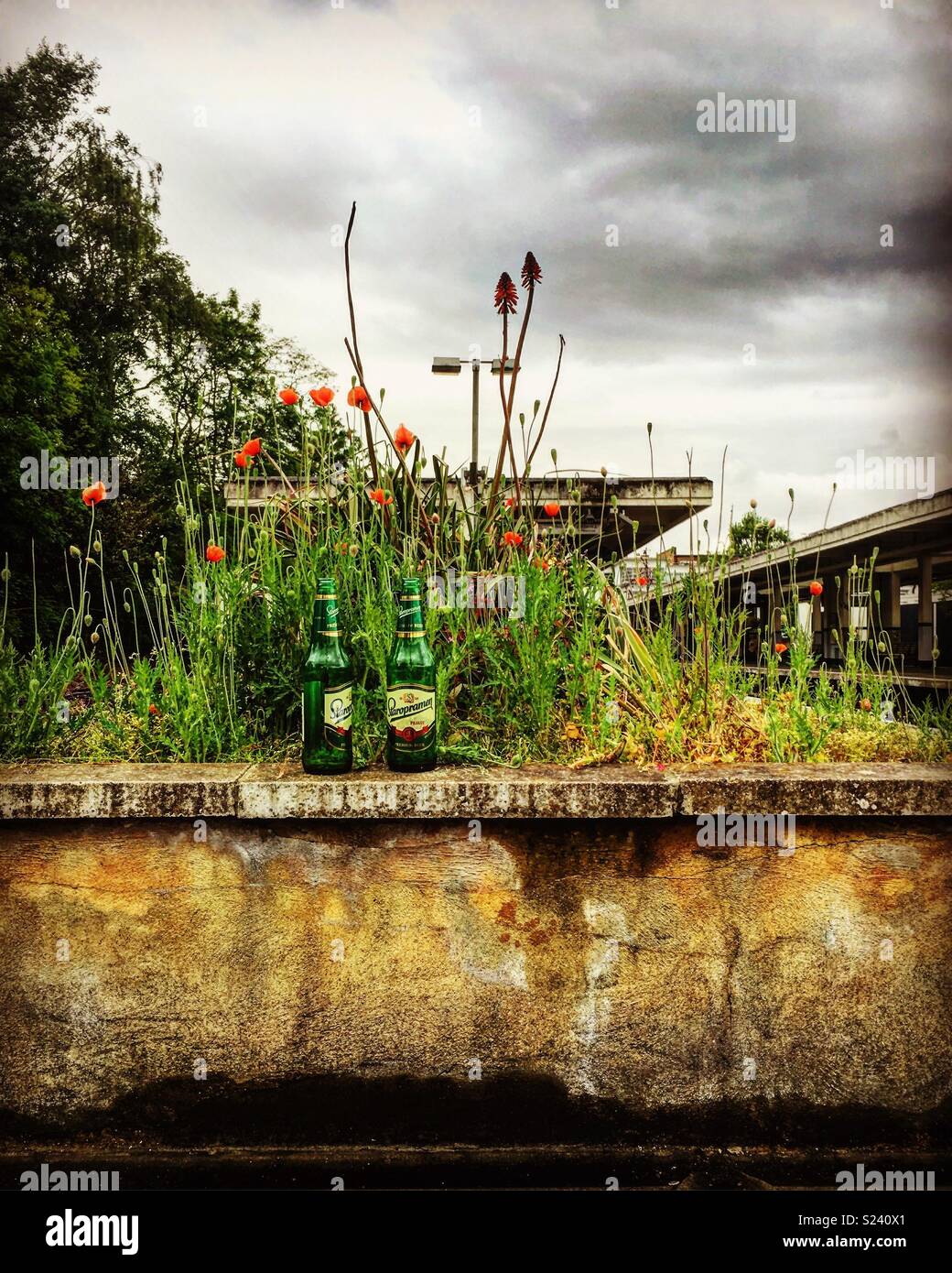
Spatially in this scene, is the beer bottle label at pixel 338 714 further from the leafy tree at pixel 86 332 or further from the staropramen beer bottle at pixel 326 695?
the leafy tree at pixel 86 332

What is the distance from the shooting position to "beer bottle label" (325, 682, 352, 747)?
216cm

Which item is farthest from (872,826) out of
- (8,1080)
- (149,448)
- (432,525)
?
(149,448)

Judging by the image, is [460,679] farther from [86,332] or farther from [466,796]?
[86,332]

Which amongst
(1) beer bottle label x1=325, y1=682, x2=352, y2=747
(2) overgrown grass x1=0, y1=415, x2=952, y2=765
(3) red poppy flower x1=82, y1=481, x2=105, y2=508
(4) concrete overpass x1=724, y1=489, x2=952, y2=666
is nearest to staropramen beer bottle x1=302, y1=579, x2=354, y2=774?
(1) beer bottle label x1=325, y1=682, x2=352, y2=747

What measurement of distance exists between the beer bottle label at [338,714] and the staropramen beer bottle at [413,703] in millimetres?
109

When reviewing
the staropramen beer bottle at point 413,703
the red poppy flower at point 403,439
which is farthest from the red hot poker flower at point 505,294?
the staropramen beer bottle at point 413,703

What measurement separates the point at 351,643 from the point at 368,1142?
1296mm

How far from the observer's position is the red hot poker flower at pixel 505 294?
8.79 feet

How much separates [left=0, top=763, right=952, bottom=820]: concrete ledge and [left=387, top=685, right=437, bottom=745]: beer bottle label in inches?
5.9

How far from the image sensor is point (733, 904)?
2078mm

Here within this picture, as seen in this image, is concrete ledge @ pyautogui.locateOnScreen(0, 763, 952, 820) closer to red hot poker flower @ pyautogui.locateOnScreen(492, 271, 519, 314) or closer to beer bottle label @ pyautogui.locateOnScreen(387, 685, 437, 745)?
beer bottle label @ pyautogui.locateOnScreen(387, 685, 437, 745)

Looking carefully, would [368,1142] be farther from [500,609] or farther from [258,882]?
[500,609]

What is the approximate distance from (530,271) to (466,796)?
5.56ft

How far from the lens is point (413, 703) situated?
7.06 feet
